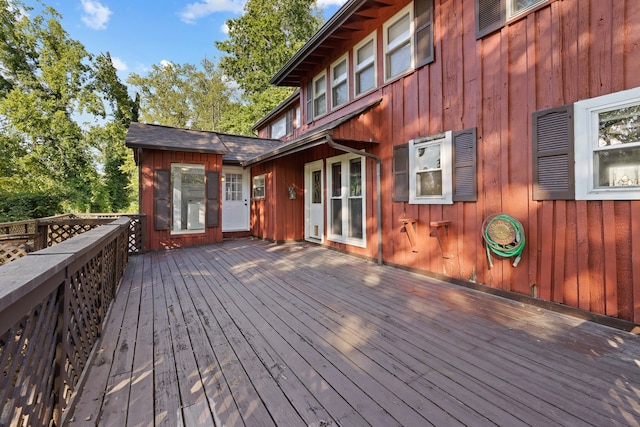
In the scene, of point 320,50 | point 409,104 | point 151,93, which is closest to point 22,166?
point 151,93

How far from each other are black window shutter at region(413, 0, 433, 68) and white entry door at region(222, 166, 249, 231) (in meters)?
6.00

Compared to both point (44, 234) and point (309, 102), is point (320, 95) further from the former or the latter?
point (44, 234)

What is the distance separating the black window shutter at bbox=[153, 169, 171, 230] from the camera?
6.59 meters

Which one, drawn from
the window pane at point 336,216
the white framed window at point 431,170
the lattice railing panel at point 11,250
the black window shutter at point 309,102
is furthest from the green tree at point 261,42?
the white framed window at point 431,170

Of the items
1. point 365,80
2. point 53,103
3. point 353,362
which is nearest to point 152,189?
point 365,80

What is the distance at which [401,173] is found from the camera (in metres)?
4.48

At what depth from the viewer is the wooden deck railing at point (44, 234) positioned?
4246mm

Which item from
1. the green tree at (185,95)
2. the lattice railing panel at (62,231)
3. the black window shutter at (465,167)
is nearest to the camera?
the black window shutter at (465,167)

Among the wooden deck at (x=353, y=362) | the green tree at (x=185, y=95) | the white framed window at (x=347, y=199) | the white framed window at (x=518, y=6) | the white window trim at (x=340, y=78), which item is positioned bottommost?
the wooden deck at (x=353, y=362)

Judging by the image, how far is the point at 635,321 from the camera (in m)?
2.34

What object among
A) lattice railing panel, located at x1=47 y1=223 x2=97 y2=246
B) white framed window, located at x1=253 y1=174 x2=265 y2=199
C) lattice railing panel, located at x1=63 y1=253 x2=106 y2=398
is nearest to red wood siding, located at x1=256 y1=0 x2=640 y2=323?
lattice railing panel, located at x1=63 y1=253 x2=106 y2=398

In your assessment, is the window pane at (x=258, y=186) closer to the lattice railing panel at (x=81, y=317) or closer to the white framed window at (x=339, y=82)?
the white framed window at (x=339, y=82)

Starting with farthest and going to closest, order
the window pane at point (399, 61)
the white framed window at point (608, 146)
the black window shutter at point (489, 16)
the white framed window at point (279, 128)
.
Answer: the white framed window at point (279, 128)
the window pane at point (399, 61)
the black window shutter at point (489, 16)
the white framed window at point (608, 146)

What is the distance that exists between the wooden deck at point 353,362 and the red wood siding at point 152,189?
11.2 ft
